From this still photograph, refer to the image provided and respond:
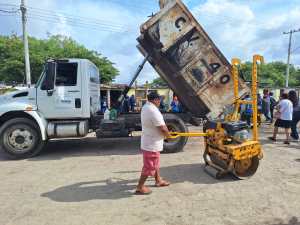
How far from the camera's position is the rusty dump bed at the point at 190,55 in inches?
274

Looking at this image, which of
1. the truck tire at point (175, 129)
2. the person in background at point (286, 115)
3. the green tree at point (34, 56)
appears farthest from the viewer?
the green tree at point (34, 56)

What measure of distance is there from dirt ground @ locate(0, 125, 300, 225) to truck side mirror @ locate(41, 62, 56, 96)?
1.81 meters

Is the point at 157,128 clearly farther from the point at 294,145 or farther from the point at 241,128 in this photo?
the point at 294,145


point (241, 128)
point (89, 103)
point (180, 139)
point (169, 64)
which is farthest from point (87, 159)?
point (241, 128)

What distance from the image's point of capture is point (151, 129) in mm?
4613

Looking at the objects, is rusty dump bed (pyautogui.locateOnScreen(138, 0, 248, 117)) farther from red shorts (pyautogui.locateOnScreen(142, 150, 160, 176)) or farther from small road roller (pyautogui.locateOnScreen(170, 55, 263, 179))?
red shorts (pyautogui.locateOnScreen(142, 150, 160, 176))

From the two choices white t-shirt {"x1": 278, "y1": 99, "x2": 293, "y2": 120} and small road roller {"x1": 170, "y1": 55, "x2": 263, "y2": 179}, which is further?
white t-shirt {"x1": 278, "y1": 99, "x2": 293, "y2": 120}

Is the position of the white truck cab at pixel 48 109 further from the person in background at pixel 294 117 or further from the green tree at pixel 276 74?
the green tree at pixel 276 74

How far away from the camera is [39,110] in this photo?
7.42 meters

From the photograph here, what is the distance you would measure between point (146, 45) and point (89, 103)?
2151 mm

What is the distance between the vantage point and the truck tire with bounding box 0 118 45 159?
723 centimetres

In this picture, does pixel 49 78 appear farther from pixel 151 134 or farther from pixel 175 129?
pixel 151 134

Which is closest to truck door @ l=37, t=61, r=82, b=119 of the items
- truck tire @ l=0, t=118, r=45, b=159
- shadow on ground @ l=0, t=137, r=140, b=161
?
truck tire @ l=0, t=118, r=45, b=159

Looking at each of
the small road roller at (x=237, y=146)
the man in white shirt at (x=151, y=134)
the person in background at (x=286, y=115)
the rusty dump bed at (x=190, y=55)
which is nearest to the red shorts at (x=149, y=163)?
the man in white shirt at (x=151, y=134)
